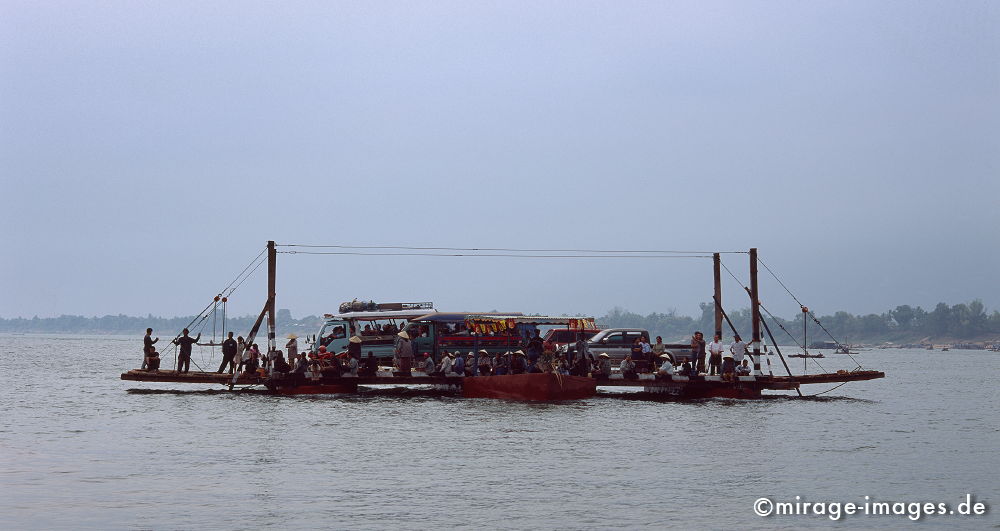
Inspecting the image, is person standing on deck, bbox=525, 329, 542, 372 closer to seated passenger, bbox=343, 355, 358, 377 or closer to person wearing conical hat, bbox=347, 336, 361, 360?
seated passenger, bbox=343, 355, 358, 377

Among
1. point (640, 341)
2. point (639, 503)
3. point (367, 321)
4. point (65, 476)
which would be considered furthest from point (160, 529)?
point (640, 341)

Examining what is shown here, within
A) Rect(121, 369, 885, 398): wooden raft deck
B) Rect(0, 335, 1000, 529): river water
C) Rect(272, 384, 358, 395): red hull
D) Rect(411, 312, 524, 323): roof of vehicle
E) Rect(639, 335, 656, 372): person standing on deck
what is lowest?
Rect(0, 335, 1000, 529): river water

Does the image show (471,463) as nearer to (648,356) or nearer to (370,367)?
(370,367)

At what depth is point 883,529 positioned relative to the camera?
18.8 m

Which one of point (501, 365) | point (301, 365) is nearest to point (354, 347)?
point (301, 365)

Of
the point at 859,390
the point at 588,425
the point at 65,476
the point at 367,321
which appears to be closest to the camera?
the point at 65,476

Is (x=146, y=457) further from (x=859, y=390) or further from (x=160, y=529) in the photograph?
(x=859, y=390)

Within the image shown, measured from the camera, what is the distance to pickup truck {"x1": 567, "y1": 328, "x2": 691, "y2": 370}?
154ft

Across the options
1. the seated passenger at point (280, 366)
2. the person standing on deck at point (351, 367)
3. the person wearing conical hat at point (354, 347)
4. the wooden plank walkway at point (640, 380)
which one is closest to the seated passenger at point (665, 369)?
the wooden plank walkway at point (640, 380)

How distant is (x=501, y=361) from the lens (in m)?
39.6

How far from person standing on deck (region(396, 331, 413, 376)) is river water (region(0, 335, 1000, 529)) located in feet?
5.17

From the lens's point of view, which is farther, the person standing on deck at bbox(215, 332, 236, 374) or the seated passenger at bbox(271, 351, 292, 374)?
the person standing on deck at bbox(215, 332, 236, 374)

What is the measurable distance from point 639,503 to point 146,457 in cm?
1322

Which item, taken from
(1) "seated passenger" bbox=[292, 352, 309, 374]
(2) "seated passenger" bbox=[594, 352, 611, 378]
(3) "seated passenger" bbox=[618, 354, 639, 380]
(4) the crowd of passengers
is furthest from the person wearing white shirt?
(1) "seated passenger" bbox=[292, 352, 309, 374]
